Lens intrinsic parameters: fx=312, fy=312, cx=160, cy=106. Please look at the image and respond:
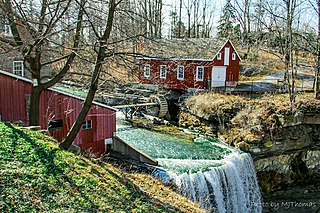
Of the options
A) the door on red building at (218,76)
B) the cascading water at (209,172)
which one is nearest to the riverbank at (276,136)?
the cascading water at (209,172)

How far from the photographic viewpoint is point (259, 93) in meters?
22.5

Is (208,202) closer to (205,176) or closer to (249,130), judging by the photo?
(205,176)

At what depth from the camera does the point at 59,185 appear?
7441mm

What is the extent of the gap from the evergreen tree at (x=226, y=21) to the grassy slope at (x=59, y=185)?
38078 millimetres

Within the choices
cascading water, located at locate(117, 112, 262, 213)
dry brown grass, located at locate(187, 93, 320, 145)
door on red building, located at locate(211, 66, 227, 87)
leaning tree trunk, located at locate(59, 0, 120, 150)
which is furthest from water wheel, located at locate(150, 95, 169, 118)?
leaning tree trunk, located at locate(59, 0, 120, 150)

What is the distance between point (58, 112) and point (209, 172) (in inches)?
275

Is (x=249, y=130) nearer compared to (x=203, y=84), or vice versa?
(x=249, y=130)

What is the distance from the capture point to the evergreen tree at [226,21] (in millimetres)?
44784

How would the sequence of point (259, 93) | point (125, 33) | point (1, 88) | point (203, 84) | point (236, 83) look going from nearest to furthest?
point (125, 33) → point (1, 88) → point (259, 93) → point (203, 84) → point (236, 83)

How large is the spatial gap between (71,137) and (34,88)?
2481 mm

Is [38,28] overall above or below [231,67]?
above

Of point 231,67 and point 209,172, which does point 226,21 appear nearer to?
point 231,67

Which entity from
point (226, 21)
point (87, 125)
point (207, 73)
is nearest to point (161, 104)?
point (207, 73)

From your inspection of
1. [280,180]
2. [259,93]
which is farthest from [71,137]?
[259,93]
